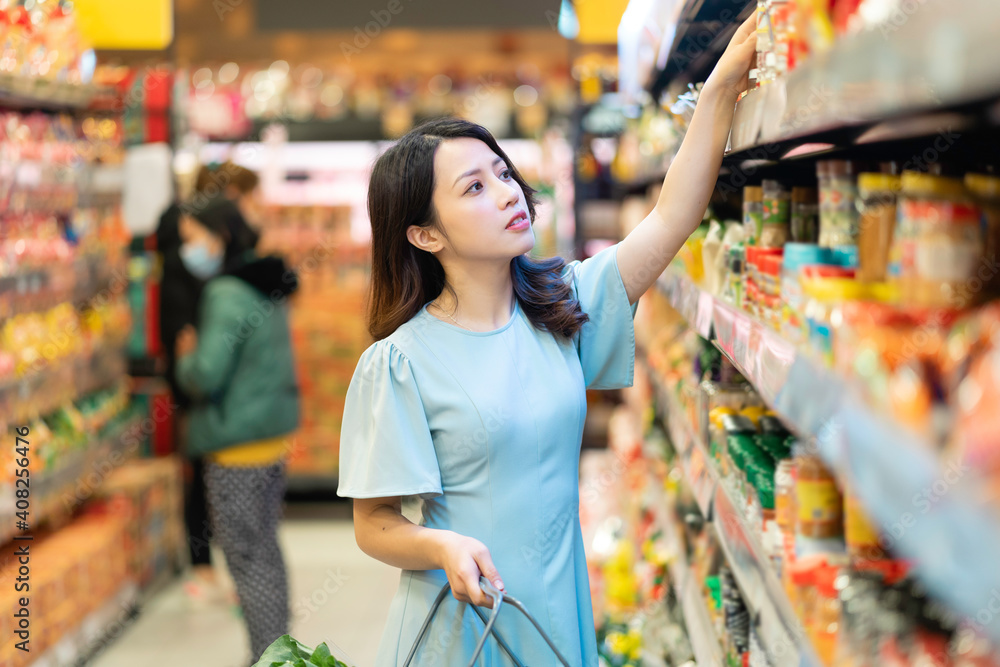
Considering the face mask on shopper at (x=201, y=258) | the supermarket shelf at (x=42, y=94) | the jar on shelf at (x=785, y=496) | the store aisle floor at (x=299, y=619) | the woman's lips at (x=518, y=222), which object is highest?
the supermarket shelf at (x=42, y=94)

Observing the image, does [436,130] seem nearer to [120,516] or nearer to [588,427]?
[120,516]

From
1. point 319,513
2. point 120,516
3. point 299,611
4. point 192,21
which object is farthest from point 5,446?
point 192,21

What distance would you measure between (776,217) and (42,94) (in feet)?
10.5

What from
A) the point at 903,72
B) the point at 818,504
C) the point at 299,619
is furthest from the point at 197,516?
the point at 903,72

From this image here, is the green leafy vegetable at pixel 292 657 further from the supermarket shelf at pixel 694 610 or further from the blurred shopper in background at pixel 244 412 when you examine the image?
the blurred shopper in background at pixel 244 412

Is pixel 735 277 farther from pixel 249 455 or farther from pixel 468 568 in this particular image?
pixel 249 455

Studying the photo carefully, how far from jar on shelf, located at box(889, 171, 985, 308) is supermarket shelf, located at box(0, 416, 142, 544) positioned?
10.3 feet

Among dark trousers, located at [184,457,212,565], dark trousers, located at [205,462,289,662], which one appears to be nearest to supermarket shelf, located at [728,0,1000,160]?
dark trousers, located at [205,462,289,662]

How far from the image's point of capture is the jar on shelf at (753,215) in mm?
1771

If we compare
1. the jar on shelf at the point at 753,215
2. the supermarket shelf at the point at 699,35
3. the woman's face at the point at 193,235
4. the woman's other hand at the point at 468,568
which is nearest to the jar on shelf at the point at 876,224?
the jar on shelf at the point at 753,215

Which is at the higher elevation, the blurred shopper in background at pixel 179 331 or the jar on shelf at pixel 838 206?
the jar on shelf at pixel 838 206

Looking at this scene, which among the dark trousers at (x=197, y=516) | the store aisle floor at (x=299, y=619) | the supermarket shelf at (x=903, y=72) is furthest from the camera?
the dark trousers at (x=197, y=516)

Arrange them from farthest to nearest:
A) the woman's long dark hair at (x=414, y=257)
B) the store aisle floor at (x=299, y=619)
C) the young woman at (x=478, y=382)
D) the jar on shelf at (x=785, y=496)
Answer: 1. the store aisle floor at (x=299, y=619)
2. the woman's long dark hair at (x=414, y=257)
3. the young woman at (x=478, y=382)
4. the jar on shelf at (x=785, y=496)

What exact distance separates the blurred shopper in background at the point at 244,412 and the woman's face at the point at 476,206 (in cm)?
200
